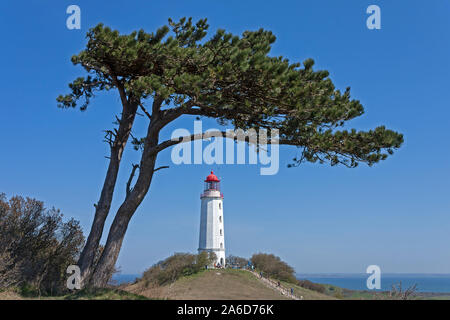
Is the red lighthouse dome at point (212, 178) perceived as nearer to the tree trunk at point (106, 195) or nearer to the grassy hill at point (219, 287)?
the grassy hill at point (219, 287)

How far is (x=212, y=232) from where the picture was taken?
30391mm

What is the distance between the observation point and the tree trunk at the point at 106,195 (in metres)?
10.8

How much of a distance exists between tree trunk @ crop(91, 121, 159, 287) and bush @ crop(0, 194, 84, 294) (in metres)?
1.18

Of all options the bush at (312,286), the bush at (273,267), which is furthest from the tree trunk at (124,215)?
the bush at (273,267)

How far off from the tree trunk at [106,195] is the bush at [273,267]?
19.3m

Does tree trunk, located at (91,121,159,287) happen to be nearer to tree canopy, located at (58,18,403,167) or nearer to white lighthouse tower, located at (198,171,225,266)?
tree canopy, located at (58,18,403,167)

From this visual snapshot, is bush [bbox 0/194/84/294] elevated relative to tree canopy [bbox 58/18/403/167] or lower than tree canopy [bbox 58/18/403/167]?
lower

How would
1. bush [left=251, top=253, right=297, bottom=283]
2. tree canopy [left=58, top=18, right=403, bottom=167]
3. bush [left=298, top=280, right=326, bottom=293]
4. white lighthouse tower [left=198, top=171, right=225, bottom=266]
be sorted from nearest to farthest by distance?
tree canopy [left=58, top=18, right=403, bottom=167], bush [left=298, top=280, right=326, bottom=293], bush [left=251, top=253, right=297, bottom=283], white lighthouse tower [left=198, top=171, right=225, bottom=266]

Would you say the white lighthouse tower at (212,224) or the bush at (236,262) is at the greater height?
the white lighthouse tower at (212,224)

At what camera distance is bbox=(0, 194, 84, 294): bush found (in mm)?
10773

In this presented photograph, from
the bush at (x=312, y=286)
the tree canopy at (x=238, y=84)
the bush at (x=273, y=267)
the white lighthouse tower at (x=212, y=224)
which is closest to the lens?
the tree canopy at (x=238, y=84)

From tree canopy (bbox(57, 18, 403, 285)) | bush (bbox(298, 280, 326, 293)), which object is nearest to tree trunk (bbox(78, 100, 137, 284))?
tree canopy (bbox(57, 18, 403, 285))
